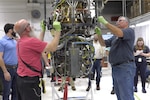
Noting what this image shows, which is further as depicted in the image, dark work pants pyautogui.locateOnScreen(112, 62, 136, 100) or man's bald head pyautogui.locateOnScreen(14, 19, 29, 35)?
dark work pants pyautogui.locateOnScreen(112, 62, 136, 100)

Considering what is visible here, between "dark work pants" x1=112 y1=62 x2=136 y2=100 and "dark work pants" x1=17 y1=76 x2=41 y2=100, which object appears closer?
"dark work pants" x1=17 y1=76 x2=41 y2=100

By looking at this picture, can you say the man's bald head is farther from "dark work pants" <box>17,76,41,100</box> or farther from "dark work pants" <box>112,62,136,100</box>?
"dark work pants" <box>112,62,136,100</box>

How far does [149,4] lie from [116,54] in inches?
221

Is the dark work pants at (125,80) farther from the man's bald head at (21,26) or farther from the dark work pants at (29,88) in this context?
the man's bald head at (21,26)

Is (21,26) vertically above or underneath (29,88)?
above

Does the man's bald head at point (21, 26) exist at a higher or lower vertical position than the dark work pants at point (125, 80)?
higher

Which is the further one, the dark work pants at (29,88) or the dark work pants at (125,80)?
the dark work pants at (125,80)

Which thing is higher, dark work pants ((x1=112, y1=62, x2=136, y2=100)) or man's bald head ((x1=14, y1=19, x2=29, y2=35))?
man's bald head ((x1=14, y1=19, x2=29, y2=35))

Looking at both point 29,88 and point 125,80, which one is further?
point 125,80

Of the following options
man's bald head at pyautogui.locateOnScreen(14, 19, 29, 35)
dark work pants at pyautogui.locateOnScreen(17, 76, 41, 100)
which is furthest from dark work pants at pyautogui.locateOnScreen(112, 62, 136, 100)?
man's bald head at pyautogui.locateOnScreen(14, 19, 29, 35)

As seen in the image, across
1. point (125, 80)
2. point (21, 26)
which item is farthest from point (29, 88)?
point (125, 80)

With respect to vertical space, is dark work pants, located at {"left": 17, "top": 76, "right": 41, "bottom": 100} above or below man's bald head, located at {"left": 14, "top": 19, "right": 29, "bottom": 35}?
below

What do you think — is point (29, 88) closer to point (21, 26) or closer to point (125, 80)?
point (21, 26)

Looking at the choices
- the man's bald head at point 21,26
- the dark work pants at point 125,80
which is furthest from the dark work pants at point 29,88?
the dark work pants at point 125,80
